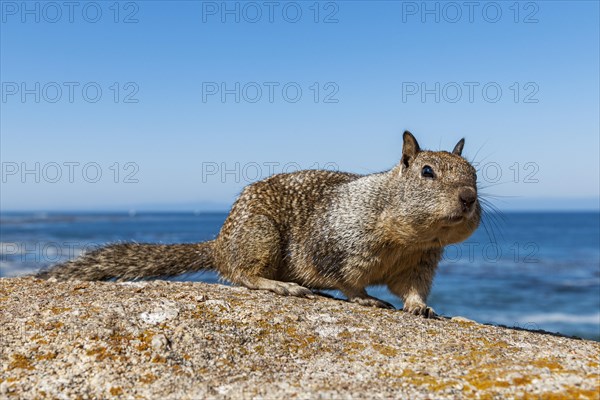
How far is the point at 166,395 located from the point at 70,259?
477 cm

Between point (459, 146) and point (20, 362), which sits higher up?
point (459, 146)

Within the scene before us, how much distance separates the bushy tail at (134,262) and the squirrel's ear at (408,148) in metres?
2.99

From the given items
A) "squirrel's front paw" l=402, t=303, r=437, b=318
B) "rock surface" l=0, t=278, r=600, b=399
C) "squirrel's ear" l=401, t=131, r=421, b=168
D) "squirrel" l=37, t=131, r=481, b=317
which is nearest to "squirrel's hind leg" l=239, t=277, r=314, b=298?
"squirrel" l=37, t=131, r=481, b=317

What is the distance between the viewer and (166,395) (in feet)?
13.4

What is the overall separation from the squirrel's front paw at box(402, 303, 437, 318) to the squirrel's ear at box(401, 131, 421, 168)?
182cm

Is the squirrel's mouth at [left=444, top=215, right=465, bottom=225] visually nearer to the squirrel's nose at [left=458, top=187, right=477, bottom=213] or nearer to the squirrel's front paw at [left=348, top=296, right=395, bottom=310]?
the squirrel's nose at [left=458, top=187, right=477, bottom=213]

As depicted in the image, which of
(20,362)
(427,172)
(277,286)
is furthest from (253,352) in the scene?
(427,172)

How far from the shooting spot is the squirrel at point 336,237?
23.0 ft

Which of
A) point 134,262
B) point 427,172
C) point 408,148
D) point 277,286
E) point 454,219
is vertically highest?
point 408,148

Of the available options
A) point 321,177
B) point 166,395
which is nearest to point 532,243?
point 321,177

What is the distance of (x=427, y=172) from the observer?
287 inches

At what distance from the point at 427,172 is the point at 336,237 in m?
1.44

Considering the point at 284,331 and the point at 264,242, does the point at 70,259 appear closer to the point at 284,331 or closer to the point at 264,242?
the point at 264,242

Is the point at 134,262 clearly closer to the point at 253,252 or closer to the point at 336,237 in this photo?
the point at 253,252
